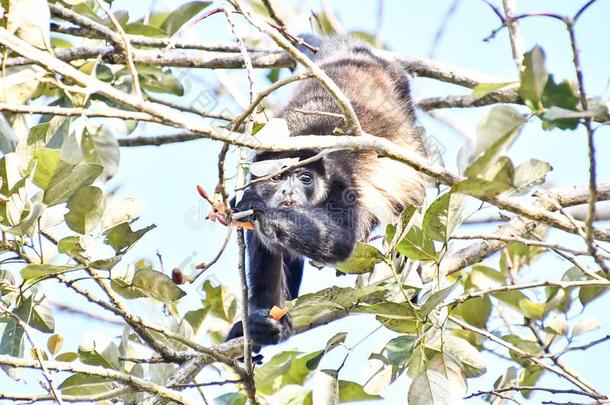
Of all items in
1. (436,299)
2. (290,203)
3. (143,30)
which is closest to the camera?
(436,299)

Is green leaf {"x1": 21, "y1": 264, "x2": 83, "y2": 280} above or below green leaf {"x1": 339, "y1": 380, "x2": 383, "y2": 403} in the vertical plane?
above

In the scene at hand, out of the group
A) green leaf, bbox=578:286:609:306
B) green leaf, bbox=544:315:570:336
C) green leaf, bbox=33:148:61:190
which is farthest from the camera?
green leaf, bbox=544:315:570:336

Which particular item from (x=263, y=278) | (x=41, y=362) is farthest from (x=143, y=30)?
(x=41, y=362)

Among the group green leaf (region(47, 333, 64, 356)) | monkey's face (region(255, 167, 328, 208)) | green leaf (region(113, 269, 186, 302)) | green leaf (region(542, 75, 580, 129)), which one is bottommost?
green leaf (region(47, 333, 64, 356))

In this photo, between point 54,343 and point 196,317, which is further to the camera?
point 196,317

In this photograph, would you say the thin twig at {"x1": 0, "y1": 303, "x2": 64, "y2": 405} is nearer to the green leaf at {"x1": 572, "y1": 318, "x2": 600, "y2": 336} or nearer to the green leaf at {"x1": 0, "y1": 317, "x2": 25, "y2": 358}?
the green leaf at {"x1": 0, "y1": 317, "x2": 25, "y2": 358}

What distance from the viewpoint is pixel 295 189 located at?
15.9 feet

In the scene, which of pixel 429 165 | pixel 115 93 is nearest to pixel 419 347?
pixel 429 165

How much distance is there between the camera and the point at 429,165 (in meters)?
2.36

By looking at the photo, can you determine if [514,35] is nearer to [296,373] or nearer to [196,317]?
[296,373]

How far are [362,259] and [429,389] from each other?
18.8 inches

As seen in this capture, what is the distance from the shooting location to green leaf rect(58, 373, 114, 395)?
9.95 ft

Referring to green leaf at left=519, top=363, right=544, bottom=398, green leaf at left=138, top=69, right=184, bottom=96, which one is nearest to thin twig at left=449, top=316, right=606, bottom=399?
green leaf at left=519, top=363, right=544, bottom=398

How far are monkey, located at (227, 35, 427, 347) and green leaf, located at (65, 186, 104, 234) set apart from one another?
59.5 inches
